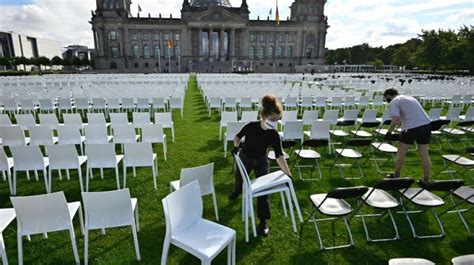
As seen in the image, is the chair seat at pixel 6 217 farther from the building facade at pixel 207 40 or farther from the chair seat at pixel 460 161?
the building facade at pixel 207 40

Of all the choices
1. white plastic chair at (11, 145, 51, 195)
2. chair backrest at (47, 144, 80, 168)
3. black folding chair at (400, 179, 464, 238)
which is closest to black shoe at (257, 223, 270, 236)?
black folding chair at (400, 179, 464, 238)

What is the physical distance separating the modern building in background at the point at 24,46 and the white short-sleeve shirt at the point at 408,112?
395ft

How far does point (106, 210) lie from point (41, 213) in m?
0.66

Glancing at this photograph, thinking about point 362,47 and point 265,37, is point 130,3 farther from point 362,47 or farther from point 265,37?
point 362,47

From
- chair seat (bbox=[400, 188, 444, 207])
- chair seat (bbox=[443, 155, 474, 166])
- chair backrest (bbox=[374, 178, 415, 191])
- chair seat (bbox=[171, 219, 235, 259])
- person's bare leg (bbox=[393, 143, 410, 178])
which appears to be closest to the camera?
chair seat (bbox=[171, 219, 235, 259])

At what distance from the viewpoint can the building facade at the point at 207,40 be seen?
250ft

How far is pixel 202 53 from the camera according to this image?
265 feet

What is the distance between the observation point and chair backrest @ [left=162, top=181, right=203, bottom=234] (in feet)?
8.92

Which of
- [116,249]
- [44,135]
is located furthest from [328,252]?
[44,135]

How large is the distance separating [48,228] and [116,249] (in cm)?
94

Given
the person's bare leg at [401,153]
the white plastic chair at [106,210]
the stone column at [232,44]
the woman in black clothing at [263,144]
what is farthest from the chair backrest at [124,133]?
the stone column at [232,44]

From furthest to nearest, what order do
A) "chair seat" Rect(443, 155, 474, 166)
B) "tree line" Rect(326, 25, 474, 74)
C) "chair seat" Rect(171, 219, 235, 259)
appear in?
"tree line" Rect(326, 25, 474, 74) → "chair seat" Rect(443, 155, 474, 166) → "chair seat" Rect(171, 219, 235, 259)

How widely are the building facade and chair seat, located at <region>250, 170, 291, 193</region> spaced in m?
72.9

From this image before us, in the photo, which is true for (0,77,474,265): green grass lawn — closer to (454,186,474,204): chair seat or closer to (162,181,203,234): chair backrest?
(454,186,474,204): chair seat
